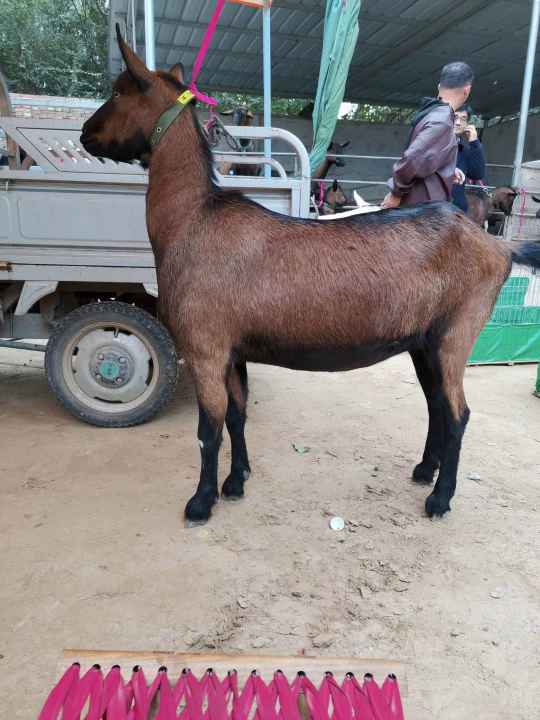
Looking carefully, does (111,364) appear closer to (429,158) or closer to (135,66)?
(135,66)

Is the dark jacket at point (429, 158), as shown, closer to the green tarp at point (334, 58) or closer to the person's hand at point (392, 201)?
the person's hand at point (392, 201)

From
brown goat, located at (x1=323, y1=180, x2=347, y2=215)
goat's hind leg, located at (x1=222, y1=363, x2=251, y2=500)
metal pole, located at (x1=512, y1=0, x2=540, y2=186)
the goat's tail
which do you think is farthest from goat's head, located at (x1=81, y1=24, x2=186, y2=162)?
brown goat, located at (x1=323, y1=180, x2=347, y2=215)

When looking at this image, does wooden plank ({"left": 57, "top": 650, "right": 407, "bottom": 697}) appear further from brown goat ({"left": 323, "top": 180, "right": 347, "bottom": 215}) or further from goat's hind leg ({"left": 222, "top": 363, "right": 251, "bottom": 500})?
brown goat ({"left": 323, "top": 180, "right": 347, "bottom": 215})

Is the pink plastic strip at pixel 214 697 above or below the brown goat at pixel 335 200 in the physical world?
below

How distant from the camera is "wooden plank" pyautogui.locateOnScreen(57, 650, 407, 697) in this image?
4.90ft

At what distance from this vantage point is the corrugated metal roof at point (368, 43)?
33.4 feet

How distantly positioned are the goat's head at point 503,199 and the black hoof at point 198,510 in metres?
10.1

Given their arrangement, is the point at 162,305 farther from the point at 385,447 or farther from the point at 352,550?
the point at 385,447

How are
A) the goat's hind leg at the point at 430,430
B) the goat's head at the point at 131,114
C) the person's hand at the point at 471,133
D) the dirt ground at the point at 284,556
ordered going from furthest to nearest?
the person's hand at the point at 471,133, the goat's hind leg at the point at 430,430, the goat's head at the point at 131,114, the dirt ground at the point at 284,556

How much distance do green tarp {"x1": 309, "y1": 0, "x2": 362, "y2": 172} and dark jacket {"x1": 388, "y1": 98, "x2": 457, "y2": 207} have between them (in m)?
4.07

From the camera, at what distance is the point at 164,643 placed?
74.4 inches

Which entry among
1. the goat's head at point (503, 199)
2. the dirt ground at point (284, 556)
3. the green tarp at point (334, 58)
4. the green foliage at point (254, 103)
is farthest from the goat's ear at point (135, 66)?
the green foliage at point (254, 103)

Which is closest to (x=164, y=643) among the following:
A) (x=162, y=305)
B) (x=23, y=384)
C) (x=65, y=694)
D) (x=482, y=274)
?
(x=65, y=694)

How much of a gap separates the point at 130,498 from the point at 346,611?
1434mm
